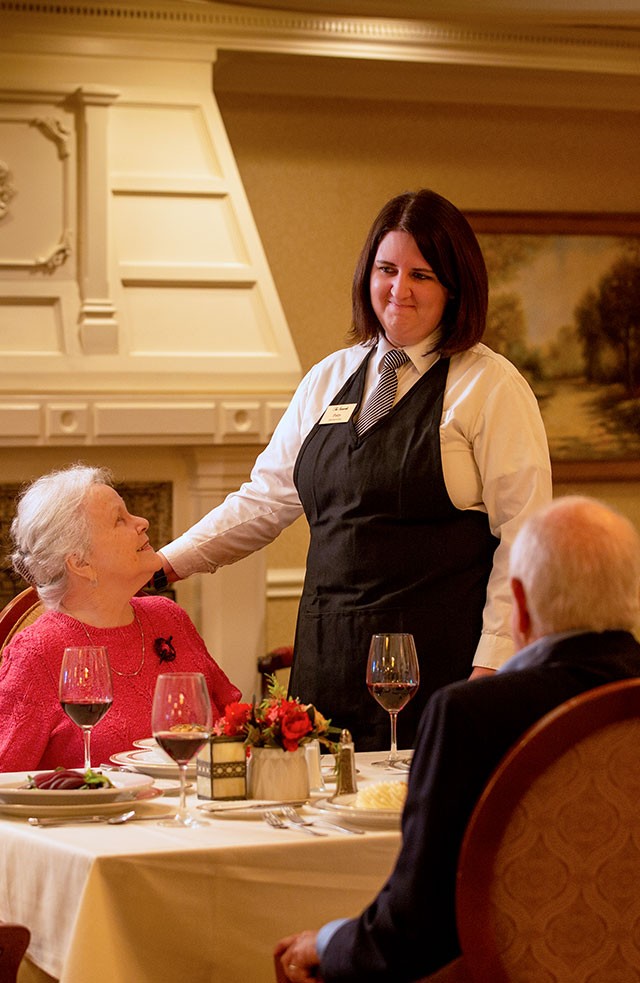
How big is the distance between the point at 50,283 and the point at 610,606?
11.6 feet

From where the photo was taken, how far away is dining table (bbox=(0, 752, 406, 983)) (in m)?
1.68

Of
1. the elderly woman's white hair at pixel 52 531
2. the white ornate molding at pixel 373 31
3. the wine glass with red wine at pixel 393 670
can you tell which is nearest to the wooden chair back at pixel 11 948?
the wine glass with red wine at pixel 393 670

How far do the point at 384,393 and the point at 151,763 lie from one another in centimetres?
104

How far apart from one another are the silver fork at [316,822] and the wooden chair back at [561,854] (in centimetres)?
40

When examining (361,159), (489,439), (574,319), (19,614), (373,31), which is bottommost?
(19,614)

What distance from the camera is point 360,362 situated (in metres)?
3.05

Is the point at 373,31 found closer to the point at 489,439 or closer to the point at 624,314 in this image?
the point at 624,314

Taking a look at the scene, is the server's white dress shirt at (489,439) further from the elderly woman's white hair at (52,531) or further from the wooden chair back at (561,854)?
the wooden chair back at (561,854)

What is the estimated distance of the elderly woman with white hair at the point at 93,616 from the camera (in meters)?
2.44

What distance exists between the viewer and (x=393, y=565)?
2.78m

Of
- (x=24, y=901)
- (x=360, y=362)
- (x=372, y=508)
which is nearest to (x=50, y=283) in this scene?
(x=360, y=362)

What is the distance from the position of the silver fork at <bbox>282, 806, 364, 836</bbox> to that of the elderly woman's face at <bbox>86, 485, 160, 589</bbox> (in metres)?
0.87

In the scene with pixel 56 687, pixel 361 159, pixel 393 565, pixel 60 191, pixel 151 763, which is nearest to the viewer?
pixel 151 763

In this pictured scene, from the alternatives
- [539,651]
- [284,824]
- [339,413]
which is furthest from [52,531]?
[539,651]
